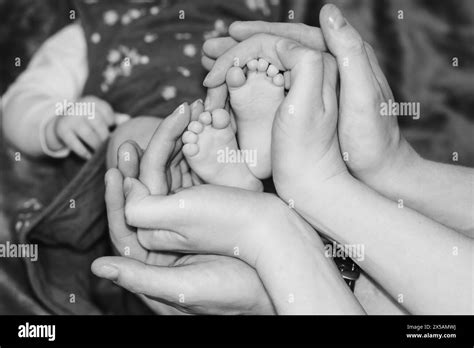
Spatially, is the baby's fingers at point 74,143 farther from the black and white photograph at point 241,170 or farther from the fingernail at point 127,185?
the fingernail at point 127,185

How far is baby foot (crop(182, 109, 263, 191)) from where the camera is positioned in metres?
0.69

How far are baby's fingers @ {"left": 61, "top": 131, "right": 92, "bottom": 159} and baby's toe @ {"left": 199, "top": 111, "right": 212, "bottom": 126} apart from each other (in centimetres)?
26

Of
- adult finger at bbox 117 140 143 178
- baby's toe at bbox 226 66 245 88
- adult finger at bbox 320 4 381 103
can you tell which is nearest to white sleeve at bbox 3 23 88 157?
adult finger at bbox 117 140 143 178

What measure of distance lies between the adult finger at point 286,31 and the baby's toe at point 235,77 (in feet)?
0.35

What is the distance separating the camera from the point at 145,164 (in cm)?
69

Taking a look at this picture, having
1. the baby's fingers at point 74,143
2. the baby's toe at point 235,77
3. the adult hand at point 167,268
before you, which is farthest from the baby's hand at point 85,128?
the baby's toe at point 235,77

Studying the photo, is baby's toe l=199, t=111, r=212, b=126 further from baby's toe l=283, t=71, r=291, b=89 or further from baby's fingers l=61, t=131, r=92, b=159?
baby's fingers l=61, t=131, r=92, b=159

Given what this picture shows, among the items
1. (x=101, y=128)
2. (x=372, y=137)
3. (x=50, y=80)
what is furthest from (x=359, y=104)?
(x=50, y=80)

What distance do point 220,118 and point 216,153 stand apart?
0.14 ft

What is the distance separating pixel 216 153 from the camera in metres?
0.70

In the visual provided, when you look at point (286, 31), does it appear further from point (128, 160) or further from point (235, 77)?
point (128, 160)

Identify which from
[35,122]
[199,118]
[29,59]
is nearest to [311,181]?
[199,118]

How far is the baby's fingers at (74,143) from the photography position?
2.84 feet
